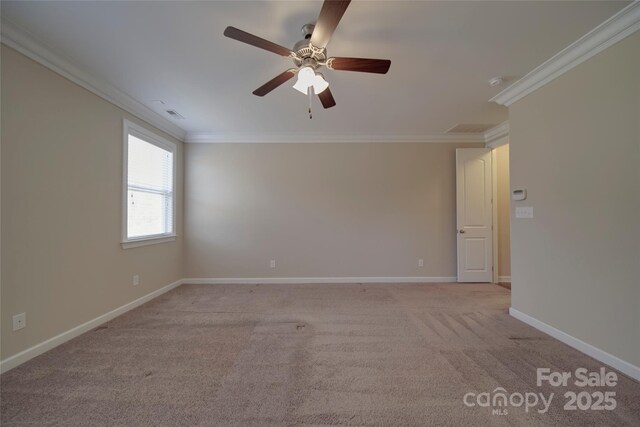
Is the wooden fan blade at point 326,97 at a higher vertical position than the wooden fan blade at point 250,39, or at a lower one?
lower

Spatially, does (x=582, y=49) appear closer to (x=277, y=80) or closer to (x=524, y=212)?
(x=524, y=212)

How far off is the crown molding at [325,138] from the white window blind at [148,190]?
66 centimetres

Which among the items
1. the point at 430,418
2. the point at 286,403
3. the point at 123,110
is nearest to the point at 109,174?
the point at 123,110

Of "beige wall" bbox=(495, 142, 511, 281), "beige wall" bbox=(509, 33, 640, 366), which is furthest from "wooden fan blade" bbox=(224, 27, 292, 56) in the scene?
"beige wall" bbox=(495, 142, 511, 281)

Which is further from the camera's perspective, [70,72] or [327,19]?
[70,72]

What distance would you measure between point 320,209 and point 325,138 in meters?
1.20

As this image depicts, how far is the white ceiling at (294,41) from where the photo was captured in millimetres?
1650

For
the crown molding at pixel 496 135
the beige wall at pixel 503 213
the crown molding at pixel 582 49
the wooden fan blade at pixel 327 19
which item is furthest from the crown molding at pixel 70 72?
the beige wall at pixel 503 213

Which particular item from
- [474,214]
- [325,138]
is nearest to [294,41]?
[325,138]

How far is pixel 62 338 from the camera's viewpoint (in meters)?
2.18

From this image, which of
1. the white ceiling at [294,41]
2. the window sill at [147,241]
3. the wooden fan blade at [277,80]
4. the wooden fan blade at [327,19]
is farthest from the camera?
the window sill at [147,241]

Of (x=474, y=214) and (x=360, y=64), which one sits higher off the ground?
(x=360, y=64)

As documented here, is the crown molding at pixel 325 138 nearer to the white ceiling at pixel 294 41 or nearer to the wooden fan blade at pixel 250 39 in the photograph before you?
the white ceiling at pixel 294 41

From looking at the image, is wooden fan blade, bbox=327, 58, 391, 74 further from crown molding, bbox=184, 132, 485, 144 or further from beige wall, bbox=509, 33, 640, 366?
crown molding, bbox=184, 132, 485, 144
